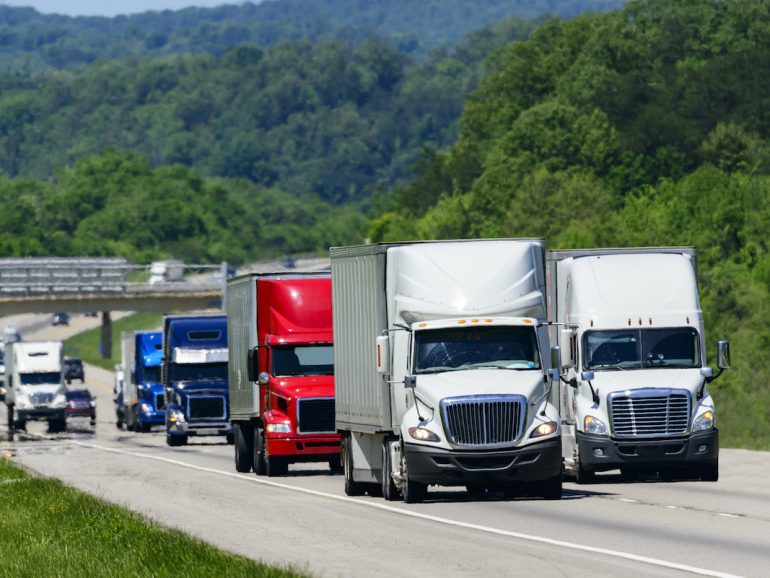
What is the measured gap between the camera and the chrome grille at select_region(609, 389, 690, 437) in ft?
98.4

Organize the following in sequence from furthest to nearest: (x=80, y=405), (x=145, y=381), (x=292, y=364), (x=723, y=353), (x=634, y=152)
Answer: (x=634, y=152) → (x=80, y=405) → (x=145, y=381) → (x=292, y=364) → (x=723, y=353)

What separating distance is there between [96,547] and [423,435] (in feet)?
22.5

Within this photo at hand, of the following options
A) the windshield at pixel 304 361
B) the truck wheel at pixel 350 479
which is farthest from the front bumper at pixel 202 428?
the truck wheel at pixel 350 479

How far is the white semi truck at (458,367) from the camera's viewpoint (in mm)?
26359

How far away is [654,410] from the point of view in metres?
30.0

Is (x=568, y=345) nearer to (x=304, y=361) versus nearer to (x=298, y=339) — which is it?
(x=298, y=339)

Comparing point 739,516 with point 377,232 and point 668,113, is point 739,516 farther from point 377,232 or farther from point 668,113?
point 377,232

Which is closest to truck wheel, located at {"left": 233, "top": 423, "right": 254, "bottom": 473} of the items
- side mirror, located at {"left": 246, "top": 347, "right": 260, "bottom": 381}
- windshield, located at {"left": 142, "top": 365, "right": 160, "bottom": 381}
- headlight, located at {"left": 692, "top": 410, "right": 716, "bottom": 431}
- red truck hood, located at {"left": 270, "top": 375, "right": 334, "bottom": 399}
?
red truck hood, located at {"left": 270, "top": 375, "right": 334, "bottom": 399}

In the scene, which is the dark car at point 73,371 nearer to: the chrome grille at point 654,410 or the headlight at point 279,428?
the headlight at point 279,428

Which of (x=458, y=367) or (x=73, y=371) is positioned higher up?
(x=73, y=371)

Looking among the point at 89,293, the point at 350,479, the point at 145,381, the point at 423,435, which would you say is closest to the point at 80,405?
the point at 145,381

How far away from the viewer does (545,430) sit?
2656 cm

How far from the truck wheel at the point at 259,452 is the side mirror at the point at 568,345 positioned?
296 inches

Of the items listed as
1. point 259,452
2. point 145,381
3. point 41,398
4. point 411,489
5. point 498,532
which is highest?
point 145,381
